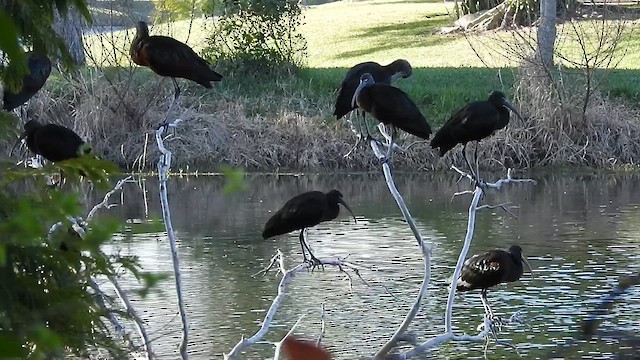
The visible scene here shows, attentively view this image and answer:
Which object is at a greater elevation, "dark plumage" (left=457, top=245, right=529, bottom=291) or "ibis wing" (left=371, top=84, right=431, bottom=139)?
"ibis wing" (left=371, top=84, right=431, bottom=139)

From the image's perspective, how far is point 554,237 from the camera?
10.9 meters

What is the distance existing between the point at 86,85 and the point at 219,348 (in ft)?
29.1

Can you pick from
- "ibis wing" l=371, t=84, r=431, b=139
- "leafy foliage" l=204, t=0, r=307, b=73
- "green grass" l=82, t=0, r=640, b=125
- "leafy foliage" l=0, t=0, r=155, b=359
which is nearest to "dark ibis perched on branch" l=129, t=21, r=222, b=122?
"ibis wing" l=371, t=84, r=431, b=139

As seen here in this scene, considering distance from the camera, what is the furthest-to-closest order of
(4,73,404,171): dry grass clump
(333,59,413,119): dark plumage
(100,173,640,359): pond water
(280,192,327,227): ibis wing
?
(4,73,404,171): dry grass clump
(100,173,640,359): pond water
(333,59,413,119): dark plumage
(280,192,327,227): ibis wing

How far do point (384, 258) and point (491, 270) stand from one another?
2.63m

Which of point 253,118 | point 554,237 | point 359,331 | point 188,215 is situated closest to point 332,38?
point 253,118

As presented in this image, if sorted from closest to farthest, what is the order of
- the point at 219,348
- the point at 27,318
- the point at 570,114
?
the point at 27,318
the point at 219,348
the point at 570,114

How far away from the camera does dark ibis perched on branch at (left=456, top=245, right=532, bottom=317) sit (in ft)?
24.0

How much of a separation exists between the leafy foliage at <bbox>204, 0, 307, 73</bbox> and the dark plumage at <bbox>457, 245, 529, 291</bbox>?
10882 millimetres

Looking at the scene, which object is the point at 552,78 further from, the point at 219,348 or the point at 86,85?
the point at 219,348

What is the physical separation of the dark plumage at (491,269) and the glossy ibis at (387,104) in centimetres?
122

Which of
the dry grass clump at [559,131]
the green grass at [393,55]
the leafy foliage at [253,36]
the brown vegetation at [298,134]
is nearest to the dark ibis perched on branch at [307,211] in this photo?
the brown vegetation at [298,134]

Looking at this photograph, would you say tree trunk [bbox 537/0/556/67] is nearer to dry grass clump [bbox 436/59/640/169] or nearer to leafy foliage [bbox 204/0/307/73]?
dry grass clump [bbox 436/59/640/169]

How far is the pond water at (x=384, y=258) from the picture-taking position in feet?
25.4
